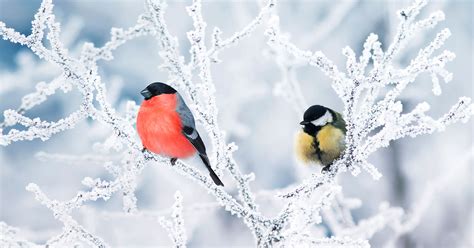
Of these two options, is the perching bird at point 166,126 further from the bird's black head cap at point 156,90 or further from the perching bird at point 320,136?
the perching bird at point 320,136

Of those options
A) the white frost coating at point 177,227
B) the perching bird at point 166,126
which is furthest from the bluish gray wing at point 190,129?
the white frost coating at point 177,227

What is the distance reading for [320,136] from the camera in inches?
109

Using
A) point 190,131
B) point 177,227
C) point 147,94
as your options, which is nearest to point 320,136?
point 190,131

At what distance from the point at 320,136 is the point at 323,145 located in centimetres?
7

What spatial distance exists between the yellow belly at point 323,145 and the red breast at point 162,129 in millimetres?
509

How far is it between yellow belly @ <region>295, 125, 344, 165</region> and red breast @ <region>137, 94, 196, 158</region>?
509 mm

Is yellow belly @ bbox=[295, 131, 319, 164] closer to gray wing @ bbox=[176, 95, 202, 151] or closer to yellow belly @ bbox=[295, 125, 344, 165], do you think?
yellow belly @ bbox=[295, 125, 344, 165]

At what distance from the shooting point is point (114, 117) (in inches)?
82.0

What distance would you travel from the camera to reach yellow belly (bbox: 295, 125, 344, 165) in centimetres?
267

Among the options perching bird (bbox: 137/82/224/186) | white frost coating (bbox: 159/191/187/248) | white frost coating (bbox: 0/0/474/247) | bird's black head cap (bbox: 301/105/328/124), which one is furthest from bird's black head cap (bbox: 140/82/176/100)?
white frost coating (bbox: 159/191/187/248)

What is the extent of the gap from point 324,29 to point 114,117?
3298 mm

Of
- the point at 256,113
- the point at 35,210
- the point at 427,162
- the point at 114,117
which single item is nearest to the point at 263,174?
the point at 256,113

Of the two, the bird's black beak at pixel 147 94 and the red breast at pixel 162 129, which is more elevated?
the bird's black beak at pixel 147 94

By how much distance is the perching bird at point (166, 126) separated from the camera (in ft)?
8.65
